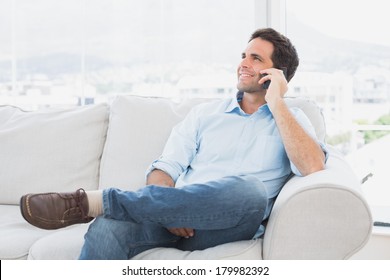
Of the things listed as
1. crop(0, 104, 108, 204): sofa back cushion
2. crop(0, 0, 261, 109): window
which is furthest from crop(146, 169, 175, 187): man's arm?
crop(0, 0, 261, 109): window

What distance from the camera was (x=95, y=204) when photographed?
1.83 m

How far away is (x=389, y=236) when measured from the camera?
2727mm

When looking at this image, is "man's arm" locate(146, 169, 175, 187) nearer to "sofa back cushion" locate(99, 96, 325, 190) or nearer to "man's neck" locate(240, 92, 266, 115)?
"sofa back cushion" locate(99, 96, 325, 190)

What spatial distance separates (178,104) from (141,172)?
1.23 feet

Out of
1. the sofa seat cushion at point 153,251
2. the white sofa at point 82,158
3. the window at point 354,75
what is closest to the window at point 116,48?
the window at point 354,75

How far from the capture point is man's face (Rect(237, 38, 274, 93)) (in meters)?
2.34

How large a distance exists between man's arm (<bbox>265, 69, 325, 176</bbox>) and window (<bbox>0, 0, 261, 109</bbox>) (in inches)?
40.4

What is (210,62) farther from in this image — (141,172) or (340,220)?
(340,220)

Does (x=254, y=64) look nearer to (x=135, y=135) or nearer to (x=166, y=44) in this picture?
(x=135, y=135)

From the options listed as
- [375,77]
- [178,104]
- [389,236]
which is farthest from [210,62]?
[389,236]

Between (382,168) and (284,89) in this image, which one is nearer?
(284,89)

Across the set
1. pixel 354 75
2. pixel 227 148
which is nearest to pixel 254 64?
pixel 227 148

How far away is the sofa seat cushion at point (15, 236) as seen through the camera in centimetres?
199

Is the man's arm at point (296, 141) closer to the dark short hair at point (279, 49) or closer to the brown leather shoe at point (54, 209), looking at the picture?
the dark short hair at point (279, 49)
